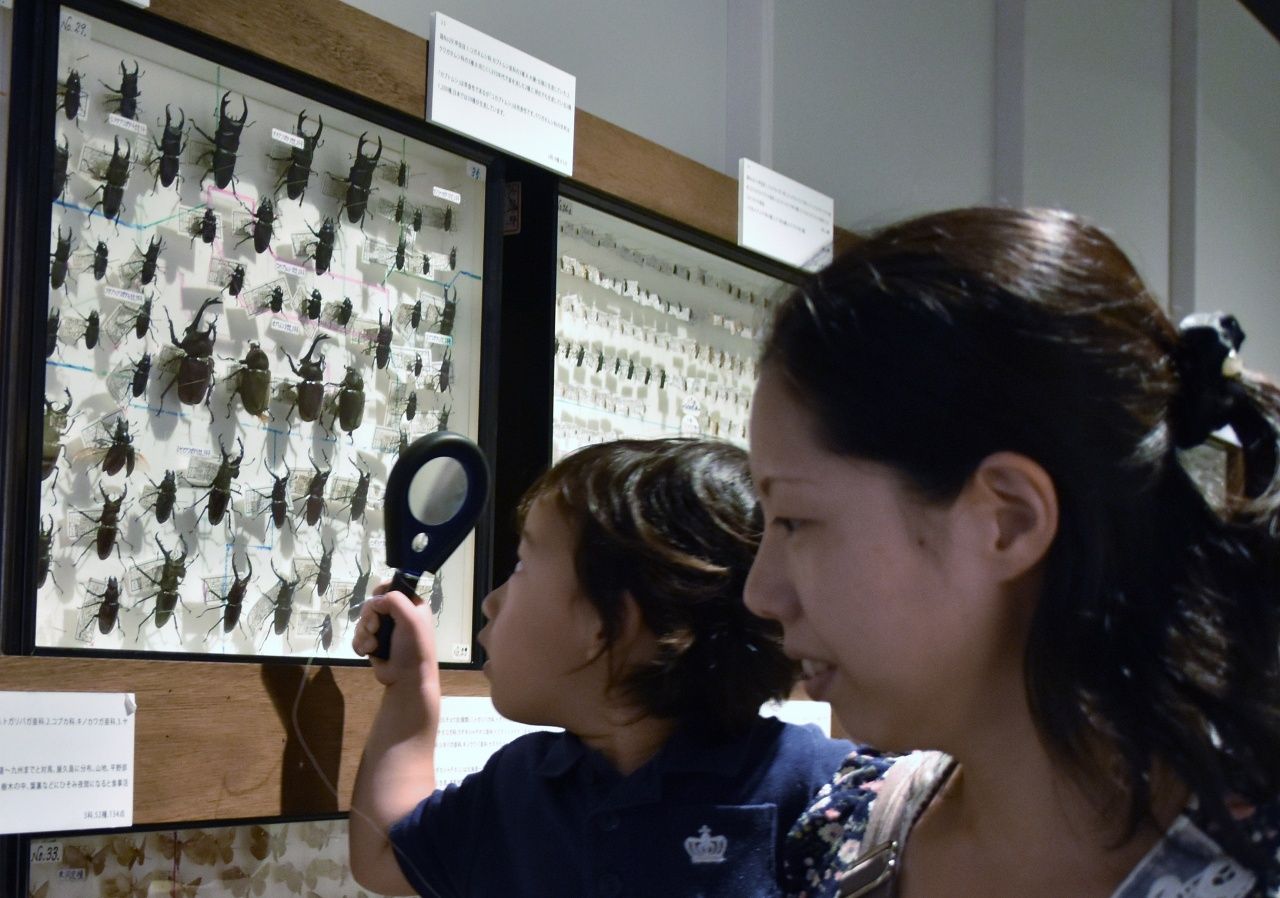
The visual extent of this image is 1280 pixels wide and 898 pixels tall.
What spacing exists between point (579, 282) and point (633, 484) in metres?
0.59

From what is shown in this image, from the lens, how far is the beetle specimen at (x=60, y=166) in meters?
1.19

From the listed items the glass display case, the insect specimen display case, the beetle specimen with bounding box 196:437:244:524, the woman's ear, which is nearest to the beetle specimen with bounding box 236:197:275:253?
the insect specimen display case

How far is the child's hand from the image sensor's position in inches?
49.8

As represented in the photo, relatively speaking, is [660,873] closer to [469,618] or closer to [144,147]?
[469,618]

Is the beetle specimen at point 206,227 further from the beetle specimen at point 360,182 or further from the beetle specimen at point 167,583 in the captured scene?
the beetle specimen at point 167,583

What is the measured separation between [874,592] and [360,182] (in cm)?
88

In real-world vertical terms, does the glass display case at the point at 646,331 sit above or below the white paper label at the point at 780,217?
below

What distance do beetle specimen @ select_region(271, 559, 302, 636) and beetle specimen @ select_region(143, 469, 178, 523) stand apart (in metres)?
0.13

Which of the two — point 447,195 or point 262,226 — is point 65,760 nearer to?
point 262,226

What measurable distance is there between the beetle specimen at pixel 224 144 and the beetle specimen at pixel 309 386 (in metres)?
0.19

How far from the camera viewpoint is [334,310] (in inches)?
56.6

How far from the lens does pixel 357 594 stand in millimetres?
1441

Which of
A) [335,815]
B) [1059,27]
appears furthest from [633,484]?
[1059,27]

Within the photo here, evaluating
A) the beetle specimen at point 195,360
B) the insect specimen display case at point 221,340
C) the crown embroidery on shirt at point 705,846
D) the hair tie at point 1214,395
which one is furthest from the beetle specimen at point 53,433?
the hair tie at point 1214,395
